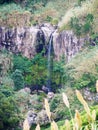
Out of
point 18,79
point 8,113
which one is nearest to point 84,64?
point 18,79

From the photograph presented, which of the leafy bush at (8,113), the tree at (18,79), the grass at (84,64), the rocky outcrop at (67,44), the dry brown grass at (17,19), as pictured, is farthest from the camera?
the dry brown grass at (17,19)

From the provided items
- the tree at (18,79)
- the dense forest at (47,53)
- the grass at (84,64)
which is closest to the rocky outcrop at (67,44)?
the dense forest at (47,53)

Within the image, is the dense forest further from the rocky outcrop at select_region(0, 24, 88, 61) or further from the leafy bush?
the leafy bush

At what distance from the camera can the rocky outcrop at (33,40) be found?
Answer: 35.9ft

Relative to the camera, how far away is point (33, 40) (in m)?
11.4

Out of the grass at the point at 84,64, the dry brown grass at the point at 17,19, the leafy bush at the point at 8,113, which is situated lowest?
the leafy bush at the point at 8,113

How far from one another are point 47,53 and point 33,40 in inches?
21.0

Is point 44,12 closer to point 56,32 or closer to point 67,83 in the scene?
point 56,32

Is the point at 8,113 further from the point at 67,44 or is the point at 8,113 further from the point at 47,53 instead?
the point at 47,53

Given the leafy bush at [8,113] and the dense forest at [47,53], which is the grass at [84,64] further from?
the leafy bush at [8,113]

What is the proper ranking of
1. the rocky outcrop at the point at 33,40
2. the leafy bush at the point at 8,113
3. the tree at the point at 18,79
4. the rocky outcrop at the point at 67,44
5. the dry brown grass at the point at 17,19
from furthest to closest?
the dry brown grass at the point at 17,19
the rocky outcrop at the point at 33,40
the rocky outcrop at the point at 67,44
the tree at the point at 18,79
the leafy bush at the point at 8,113

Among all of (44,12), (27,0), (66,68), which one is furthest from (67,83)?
(27,0)

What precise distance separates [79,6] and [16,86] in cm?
277

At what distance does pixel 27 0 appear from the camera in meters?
12.0
